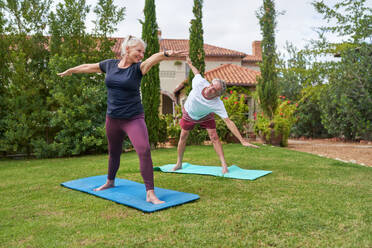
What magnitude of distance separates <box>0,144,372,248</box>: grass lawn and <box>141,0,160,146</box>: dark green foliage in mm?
5266

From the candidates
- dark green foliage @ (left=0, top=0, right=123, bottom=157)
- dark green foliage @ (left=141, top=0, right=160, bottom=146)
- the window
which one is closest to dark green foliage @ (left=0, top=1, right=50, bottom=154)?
dark green foliage @ (left=0, top=0, right=123, bottom=157)

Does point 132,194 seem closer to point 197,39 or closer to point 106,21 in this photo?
point 106,21

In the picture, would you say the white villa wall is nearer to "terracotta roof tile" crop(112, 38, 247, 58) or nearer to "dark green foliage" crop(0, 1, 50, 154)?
"terracotta roof tile" crop(112, 38, 247, 58)

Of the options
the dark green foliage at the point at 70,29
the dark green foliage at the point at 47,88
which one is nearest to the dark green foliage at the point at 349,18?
the dark green foliage at the point at 70,29

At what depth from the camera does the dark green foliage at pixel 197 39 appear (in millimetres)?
10891

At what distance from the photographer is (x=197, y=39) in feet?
35.9

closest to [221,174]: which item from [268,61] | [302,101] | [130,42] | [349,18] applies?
[130,42]

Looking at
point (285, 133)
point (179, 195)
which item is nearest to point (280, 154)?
point (285, 133)

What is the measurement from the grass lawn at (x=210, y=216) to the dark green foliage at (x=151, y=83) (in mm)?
5266

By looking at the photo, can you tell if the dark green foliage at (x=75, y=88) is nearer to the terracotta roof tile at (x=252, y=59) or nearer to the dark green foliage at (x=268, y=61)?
the dark green foliage at (x=268, y=61)

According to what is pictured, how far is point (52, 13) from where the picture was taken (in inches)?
351

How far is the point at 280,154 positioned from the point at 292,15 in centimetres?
655

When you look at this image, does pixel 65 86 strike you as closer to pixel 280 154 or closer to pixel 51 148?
pixel 51 148

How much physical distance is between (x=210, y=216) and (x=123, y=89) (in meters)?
1.70
